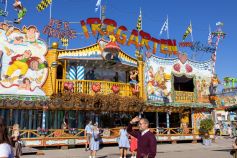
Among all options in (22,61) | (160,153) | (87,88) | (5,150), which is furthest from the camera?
(87,88)

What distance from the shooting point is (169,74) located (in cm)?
2669

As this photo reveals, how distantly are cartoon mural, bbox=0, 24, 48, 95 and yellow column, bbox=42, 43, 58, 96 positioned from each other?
10.2 inches

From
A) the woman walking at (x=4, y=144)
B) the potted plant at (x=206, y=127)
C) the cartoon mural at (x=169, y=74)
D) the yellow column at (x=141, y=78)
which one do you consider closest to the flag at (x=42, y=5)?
the yellow column at (x=141, y=78)

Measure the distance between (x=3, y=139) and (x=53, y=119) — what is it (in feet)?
62.9

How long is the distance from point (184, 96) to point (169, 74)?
247 cm

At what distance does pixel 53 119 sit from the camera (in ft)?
73.5

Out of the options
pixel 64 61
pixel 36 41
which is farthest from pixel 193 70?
pixel 36 41

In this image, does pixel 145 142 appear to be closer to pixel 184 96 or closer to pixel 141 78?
pixel 141 78

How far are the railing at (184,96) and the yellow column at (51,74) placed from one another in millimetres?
10724

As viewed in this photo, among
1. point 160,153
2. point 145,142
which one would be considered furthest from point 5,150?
point 160,153

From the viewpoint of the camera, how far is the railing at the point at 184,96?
27.0 metres

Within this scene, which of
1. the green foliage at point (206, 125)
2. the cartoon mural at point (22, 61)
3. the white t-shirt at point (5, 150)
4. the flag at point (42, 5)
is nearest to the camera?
the white t-shirt at point (5, 150)

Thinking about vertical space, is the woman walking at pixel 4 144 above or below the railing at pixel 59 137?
above

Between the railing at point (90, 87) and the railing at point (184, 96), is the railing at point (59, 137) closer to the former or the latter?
the railing at point (90, 87)
